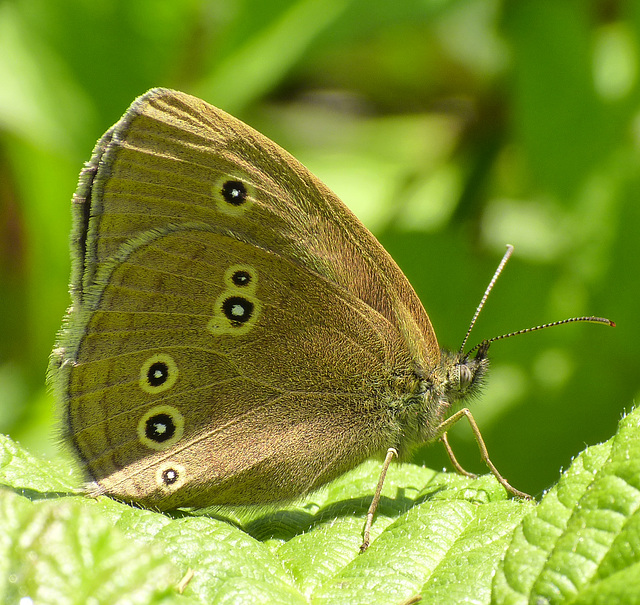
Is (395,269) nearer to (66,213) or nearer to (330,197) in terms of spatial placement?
(330,197)

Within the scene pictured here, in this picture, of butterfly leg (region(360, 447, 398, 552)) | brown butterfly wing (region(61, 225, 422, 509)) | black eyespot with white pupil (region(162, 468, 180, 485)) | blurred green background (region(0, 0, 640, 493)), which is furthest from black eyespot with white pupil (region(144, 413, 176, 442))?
blurred green background (region(0, 0, 640, 493))

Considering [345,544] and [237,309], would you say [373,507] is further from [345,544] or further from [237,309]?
[237,309]

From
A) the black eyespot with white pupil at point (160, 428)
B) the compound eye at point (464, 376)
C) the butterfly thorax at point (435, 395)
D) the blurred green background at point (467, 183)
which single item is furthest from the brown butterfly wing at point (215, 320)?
the blurred green background at point (467, 183)

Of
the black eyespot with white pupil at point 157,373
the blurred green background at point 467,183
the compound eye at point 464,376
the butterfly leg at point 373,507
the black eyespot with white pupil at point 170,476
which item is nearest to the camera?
the butterfly leg at point 373,507

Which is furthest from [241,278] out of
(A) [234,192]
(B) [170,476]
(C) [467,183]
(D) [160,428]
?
(C) [467,183]

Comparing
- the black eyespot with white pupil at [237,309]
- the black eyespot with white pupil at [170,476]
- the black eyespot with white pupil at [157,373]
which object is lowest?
the black eyespot with white pupil at [170,476]

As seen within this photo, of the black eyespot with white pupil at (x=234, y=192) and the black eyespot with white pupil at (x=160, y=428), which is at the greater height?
the black eyespot with white pupil at (x=234, y=192)

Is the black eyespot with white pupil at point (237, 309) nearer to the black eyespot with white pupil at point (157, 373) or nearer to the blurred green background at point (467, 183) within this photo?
the black eyespot with white pupil at point (157, 373)
